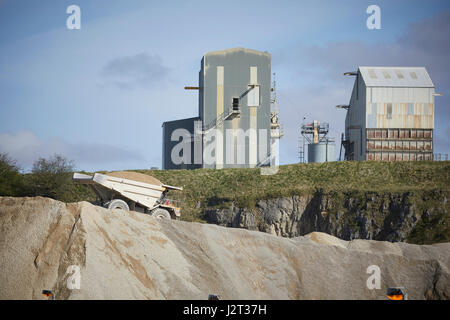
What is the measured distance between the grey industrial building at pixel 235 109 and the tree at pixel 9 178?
19.6m

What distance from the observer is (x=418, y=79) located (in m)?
58.2

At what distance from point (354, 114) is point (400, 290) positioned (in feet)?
158

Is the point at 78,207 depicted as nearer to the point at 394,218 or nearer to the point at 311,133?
A: the point at 394,218

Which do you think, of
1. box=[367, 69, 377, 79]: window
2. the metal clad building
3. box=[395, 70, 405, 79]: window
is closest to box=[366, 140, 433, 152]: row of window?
the metal clad building

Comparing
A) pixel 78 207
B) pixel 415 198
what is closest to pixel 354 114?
pixel 415 198

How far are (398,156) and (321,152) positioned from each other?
9631 mm

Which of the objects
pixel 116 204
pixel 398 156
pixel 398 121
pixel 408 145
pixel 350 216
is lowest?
pixel 350 216

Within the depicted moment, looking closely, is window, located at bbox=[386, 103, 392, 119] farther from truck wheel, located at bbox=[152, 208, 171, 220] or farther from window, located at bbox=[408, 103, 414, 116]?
truck wheel, located at bbox=[152, 208, 171, 220]

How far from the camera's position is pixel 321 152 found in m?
63.5

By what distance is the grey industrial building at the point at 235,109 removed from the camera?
54.1 metres

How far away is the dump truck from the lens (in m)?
28.5

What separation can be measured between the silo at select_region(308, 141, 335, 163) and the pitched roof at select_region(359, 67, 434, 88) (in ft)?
30.8

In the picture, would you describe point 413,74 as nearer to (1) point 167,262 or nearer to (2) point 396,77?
(2) point 396,77

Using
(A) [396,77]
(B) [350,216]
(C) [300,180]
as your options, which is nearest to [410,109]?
(A) [396,77]
